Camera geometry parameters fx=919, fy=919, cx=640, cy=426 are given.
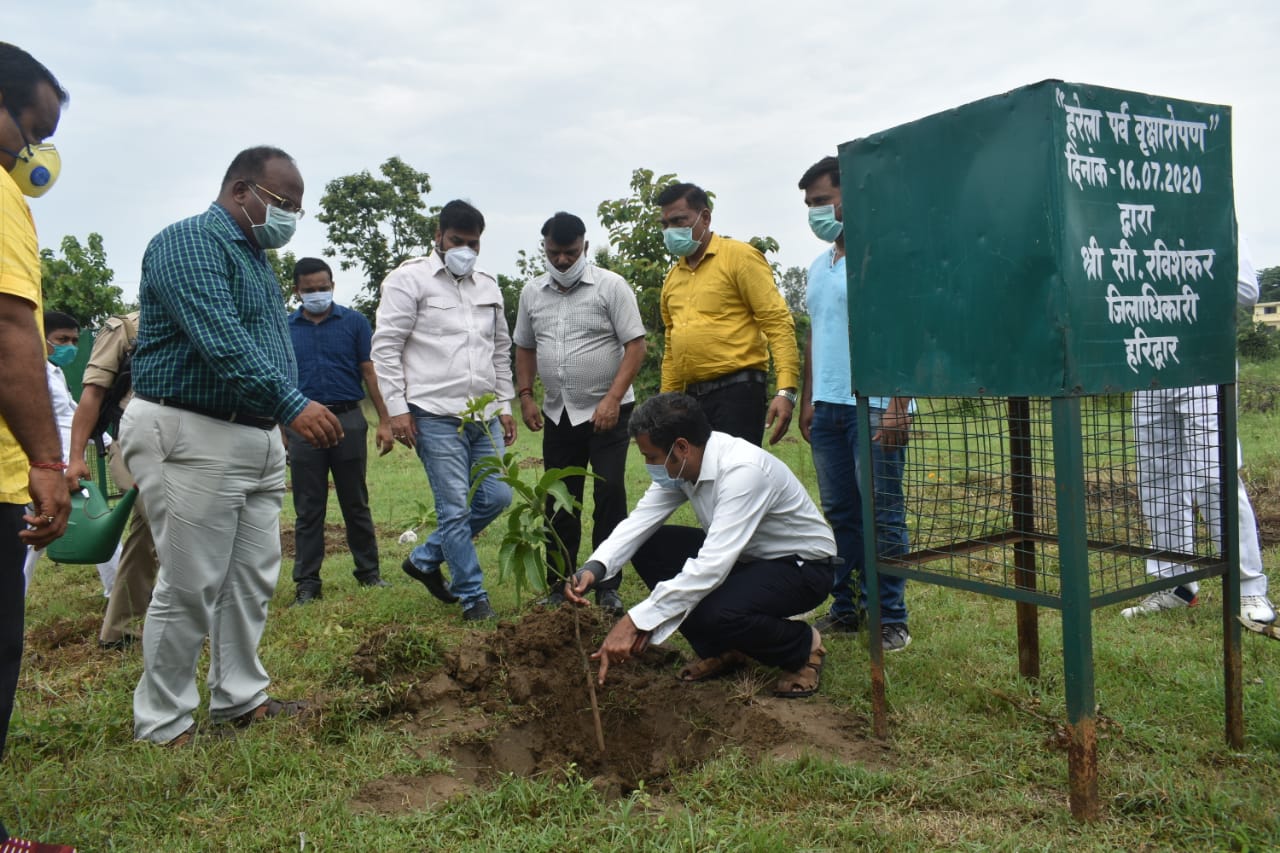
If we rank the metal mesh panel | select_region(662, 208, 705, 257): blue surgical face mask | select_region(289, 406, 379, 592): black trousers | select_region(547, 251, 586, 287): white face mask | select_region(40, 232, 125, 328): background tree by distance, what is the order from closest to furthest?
1. the metal mesh panel
2. select_region(662, 208, 705, 257): blue surgical face mask
3. select_region(547, 251, 586, 287): white face mask
4. select_region(289, 406, 379, 592): black trousers
5. select_region(40, 232, 125, 328): background tree

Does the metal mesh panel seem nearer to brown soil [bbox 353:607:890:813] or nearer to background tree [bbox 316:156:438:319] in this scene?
brown soil [bbox 353:607:890:813]

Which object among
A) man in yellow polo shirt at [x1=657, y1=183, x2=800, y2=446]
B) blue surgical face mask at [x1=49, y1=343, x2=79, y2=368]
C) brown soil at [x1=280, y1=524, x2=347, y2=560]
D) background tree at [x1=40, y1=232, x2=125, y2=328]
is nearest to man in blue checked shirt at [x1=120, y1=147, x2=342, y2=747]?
man in yellow polo shirt at [x1=657, y1=183, x2=800, y2=446]

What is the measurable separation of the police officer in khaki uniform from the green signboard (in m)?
3.30

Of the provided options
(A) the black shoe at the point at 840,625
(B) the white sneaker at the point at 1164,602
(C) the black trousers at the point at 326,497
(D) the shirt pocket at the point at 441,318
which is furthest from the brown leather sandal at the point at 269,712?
(B) the white sneaker at the point at 1164,602

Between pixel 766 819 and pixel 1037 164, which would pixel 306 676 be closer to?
pixel 766 819

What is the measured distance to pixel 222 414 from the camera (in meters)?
3.06

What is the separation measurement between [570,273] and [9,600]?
3.03m

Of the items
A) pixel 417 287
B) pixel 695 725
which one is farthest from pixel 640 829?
pixel 417 287

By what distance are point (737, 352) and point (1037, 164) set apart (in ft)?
7.21

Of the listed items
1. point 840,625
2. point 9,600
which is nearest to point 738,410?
point 840,625

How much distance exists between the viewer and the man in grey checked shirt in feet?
15.5

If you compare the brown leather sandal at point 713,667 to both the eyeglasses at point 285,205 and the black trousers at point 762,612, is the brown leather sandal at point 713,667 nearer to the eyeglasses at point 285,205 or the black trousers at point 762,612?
the black trousers at point 762,612

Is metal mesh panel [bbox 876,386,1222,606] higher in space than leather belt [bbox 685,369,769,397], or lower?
lower

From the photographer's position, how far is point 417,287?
4.73 metres
